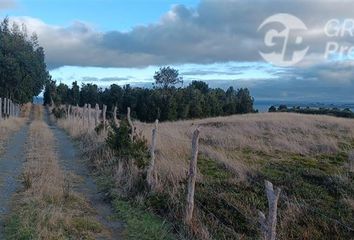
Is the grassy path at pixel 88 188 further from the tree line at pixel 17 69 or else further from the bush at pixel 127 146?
the tree line at pixel 17 69

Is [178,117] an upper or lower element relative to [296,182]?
lower

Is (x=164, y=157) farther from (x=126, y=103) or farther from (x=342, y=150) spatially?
(x=126, y=103)

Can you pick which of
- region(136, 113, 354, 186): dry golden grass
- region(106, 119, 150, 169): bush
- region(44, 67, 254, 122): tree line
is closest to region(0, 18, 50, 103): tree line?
region(44, 67, 254, 122): tree line

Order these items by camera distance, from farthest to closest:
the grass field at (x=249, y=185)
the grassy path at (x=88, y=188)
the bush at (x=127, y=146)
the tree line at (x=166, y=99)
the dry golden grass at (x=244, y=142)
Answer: the tree line at (x=166, y=99)
the dry golden grass at (x=244, y=142)
the bush at (x=127, y=146)
the grass field at (x=249, y=185)
the grassy path at (x=88, y=188)

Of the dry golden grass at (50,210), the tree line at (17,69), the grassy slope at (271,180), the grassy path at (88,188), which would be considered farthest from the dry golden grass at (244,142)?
the tree line at (17,69)

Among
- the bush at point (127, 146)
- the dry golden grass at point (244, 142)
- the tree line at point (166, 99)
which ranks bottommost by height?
the tree line at point (166, 99)

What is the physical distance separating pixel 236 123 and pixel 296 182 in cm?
1995

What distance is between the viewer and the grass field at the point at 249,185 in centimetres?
883

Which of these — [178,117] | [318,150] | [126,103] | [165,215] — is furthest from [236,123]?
[126,103]

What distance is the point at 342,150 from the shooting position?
2019cm

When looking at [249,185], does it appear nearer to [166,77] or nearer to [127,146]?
[127,146]

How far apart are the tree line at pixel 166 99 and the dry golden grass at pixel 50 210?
143ft

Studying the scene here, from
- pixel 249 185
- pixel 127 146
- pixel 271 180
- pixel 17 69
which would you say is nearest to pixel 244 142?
pixel 127 146

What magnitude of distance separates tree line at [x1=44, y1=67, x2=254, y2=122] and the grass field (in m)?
37.8
